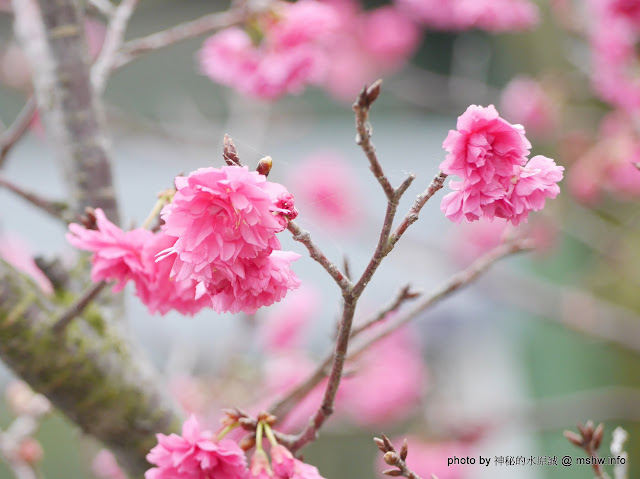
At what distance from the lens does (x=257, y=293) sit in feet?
1.61

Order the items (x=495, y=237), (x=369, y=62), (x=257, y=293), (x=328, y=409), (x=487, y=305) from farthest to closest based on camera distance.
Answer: (x=487, y=305), (x=369, y=62), (x=495, y=237), (x=328, y=409), (x=257, y=293)

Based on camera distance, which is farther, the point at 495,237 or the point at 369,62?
the point at 369,62

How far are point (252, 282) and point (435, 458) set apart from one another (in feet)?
5.21

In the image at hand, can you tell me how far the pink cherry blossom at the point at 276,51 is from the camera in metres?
1.07

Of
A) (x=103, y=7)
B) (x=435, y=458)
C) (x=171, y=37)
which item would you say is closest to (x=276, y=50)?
(x=171, y=37)

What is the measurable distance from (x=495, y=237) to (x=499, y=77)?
3.23 feet

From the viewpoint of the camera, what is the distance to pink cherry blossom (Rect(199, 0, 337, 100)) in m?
1.07

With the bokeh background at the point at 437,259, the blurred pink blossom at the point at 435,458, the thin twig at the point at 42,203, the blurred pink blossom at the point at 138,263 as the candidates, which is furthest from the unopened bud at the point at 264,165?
the blurred pink blossom at the point at 435,458

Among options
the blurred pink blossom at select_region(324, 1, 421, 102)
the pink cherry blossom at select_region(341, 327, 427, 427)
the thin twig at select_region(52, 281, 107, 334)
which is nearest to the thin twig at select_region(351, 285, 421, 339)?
the thin twig at select_region(52, 281, 107, 334)

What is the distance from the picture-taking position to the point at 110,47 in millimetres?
1010

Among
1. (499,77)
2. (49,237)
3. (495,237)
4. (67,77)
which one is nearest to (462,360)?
(495,237)

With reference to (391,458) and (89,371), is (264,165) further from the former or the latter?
(89,371)

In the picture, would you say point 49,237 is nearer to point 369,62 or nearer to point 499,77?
→ point 369,62

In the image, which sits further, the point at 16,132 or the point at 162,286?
the point at 16,132
